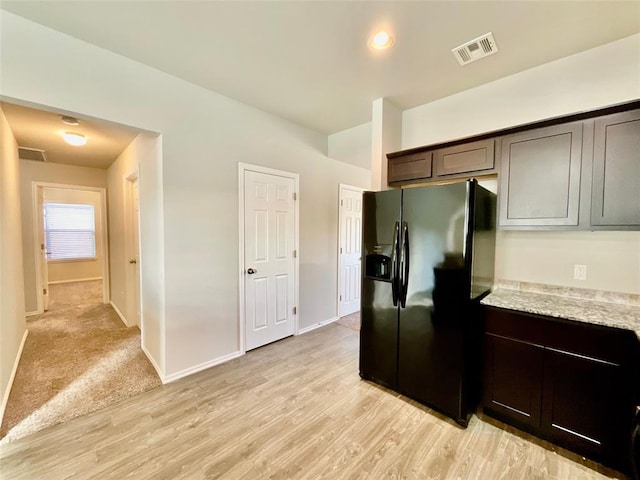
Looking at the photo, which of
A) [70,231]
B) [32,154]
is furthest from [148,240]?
[70,231]

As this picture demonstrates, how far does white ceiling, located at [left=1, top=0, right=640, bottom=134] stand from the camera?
1654 millimetres

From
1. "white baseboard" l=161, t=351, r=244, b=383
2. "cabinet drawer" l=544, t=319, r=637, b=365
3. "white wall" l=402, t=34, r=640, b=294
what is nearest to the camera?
"cabinet drawer" l=544, t=319, r=637, b=365

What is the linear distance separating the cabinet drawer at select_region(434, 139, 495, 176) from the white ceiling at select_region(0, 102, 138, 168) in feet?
9.17

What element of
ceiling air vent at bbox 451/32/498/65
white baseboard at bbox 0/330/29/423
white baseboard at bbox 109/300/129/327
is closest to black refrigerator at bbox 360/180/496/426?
ceiling air vent at bbox 451/32/498/65

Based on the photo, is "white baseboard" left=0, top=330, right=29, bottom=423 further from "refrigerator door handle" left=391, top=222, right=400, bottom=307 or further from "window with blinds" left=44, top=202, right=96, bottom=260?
"window with blinds" left=44, top=202, right=96, bottom=260

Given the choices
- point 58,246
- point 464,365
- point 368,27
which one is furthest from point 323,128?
point 58,246

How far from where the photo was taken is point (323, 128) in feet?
11.8

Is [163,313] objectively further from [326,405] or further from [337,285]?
[337,285]

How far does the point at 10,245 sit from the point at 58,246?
5246 millimetres

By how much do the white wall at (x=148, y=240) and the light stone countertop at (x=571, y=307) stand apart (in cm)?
289

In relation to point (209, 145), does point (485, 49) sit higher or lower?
higher

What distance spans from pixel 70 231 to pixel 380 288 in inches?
318

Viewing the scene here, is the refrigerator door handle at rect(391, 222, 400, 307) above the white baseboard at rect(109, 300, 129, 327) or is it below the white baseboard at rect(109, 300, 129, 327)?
above

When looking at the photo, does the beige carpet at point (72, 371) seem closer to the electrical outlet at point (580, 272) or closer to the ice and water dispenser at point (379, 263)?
the ice and water dispenser at point (379, 263)
